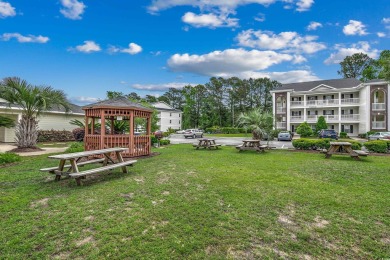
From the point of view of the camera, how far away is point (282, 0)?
510 inches

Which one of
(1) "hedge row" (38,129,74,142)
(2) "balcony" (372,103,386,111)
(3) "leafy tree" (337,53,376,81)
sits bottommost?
(1) "hedge row" (38,129,74,142)

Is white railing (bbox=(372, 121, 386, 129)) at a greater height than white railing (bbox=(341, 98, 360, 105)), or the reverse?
white railing (bbox=(341, 98, 360, 105))

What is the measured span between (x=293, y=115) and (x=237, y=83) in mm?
23713

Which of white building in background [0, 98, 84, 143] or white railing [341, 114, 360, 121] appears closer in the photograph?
white building in background [0, 98, 84, 143]

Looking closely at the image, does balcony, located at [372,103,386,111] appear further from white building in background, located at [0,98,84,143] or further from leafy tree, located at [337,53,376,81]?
white building in background, located at [0,98,84,143]

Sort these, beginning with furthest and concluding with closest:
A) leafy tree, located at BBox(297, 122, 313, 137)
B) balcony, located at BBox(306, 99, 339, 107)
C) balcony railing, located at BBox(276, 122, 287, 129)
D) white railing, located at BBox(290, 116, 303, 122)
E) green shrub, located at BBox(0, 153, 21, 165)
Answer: balcony railing, located at BBox(276, 122, 287, 129), white railing, located at BBox(290, 116, 303, 122), balcony, located at BBox(306, 99, 339, 107), leafy tree, located at BBox(297, 122, 313, 137), green shrub, located at BBox(0, 153, 21, 165)

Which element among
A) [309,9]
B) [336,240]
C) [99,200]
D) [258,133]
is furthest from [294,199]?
[309,9]

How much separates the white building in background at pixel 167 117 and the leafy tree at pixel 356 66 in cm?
3962

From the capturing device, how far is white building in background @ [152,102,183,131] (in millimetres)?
49000

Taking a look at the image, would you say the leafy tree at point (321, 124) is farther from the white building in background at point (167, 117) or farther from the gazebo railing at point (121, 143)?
the white building in background at point (167, 117)

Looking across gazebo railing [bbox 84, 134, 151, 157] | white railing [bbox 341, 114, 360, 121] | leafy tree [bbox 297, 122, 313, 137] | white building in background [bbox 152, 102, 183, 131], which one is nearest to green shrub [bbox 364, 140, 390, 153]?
gazebo railing [bbox 84, 134, 151, 157]

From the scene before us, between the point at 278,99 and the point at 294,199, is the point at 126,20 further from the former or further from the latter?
the point at 278,99

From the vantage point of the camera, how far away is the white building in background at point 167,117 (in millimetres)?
49000

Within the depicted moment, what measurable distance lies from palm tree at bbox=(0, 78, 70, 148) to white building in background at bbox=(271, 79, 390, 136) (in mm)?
29521
